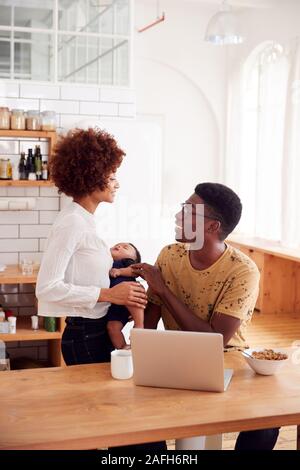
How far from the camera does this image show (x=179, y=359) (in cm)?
218

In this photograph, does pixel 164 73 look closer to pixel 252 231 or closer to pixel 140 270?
pixel 252 231

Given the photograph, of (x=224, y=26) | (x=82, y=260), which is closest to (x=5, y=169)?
(x=82, y=260)

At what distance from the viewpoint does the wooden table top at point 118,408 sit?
185 cm

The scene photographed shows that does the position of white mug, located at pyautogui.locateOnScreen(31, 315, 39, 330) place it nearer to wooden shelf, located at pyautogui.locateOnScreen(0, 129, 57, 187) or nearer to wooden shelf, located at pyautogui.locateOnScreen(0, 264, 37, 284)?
wooden shelf, located at pyautogui.locateOnScreen(0, 264, 37, 284)

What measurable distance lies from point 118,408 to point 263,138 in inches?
257

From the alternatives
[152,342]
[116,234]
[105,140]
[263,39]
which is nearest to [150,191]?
[116,234]

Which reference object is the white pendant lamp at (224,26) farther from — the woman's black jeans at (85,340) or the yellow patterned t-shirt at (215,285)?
the woman's black jeans at (85,340)

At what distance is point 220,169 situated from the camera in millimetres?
9219

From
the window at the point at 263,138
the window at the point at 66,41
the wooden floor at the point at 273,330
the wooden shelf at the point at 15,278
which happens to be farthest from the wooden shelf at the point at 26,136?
the window at the point at 263,138

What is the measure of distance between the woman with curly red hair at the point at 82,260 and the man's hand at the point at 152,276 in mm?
50

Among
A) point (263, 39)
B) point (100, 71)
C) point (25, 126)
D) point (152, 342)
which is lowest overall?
point (152, 342)

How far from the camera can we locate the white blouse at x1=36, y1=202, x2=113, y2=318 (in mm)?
2668

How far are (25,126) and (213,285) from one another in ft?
8.61

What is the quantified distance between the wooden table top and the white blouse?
365 mm
